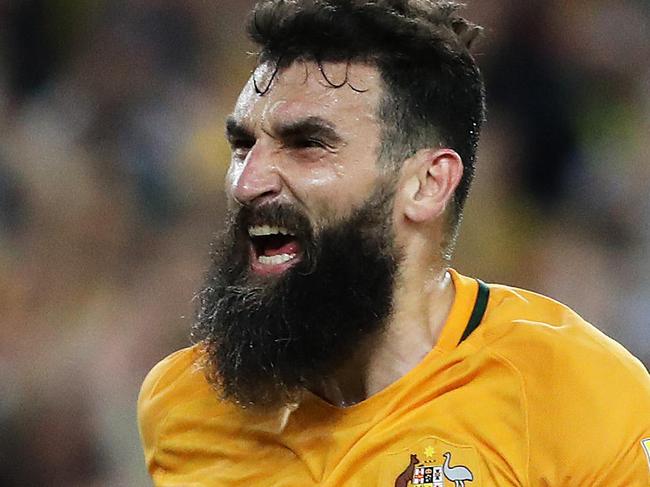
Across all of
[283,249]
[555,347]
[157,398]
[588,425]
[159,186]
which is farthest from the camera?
[159,186]

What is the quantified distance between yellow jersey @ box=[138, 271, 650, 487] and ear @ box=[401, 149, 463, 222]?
0.16 meters

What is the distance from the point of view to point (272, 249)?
6.84 ft

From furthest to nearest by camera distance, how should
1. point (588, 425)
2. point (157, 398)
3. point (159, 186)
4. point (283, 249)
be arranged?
point (159, 186) → point (157, 398) → point (283, 249) → point (588, 425)

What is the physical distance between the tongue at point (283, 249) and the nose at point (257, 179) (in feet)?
0.31

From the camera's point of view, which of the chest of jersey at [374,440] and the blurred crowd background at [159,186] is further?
the blurred crowd background at [159,186]

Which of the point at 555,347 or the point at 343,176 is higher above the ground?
the point at 343,176

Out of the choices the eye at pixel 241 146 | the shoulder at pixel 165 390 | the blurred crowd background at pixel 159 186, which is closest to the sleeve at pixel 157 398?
the shoulder at pixel 165 390

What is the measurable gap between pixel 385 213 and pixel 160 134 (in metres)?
1.88

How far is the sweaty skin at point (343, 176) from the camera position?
2018mm

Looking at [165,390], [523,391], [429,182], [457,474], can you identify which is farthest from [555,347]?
[165,390]

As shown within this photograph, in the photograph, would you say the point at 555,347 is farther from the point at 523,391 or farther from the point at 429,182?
the point at 429,182

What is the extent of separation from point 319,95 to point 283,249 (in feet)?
0.88

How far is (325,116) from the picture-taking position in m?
2.02

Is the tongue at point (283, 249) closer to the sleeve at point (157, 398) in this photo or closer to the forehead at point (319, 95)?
the forehead at point (319, 95)
